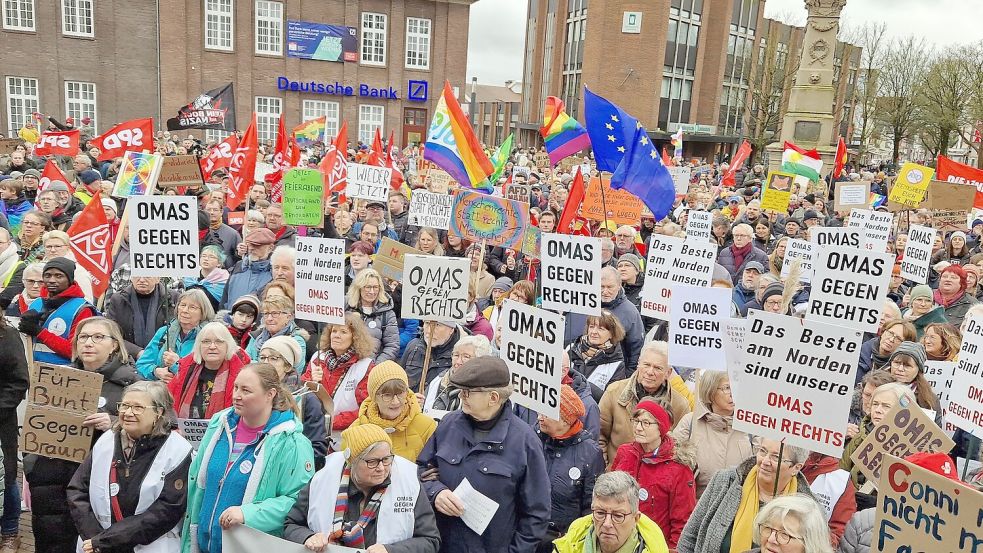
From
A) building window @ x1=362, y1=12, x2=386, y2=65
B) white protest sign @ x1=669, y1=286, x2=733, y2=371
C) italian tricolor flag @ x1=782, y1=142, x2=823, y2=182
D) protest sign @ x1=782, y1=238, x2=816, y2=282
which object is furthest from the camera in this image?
building window @ x1=362, y1=12, x2=386, y2=65

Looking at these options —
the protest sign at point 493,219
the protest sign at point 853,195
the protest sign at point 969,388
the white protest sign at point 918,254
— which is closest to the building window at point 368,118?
the protest sign at point 853,195

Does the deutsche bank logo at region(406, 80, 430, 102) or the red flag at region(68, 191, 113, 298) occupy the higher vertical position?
the deutsche bank logo at region(406, 80, 430, 102)

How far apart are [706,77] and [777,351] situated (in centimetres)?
4984

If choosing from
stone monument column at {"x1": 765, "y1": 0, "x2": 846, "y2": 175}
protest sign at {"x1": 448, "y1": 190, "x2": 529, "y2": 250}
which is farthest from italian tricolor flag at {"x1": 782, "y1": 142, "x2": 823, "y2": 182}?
protest sign at {"x1": 448, "y1": 190, "x2": 529, "y2": 250}

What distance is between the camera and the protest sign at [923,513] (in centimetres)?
279

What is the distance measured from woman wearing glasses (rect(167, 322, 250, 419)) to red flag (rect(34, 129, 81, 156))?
43.8 ft

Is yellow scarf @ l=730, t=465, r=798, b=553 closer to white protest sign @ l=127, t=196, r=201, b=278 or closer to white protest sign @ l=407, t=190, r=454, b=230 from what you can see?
white protest sign @ l=127, t=196, r=201, b=278

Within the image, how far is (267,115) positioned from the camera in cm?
4056

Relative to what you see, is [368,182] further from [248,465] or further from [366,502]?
[366,502]

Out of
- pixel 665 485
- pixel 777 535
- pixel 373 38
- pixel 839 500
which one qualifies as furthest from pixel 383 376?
pixel 373 38

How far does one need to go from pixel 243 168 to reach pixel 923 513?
1214 centimetres

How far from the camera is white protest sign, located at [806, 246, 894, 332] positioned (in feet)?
19.7

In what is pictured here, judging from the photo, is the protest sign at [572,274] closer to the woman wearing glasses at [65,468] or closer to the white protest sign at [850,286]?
the white protest sign at [850,286]

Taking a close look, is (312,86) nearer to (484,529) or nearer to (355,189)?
(355,189)
